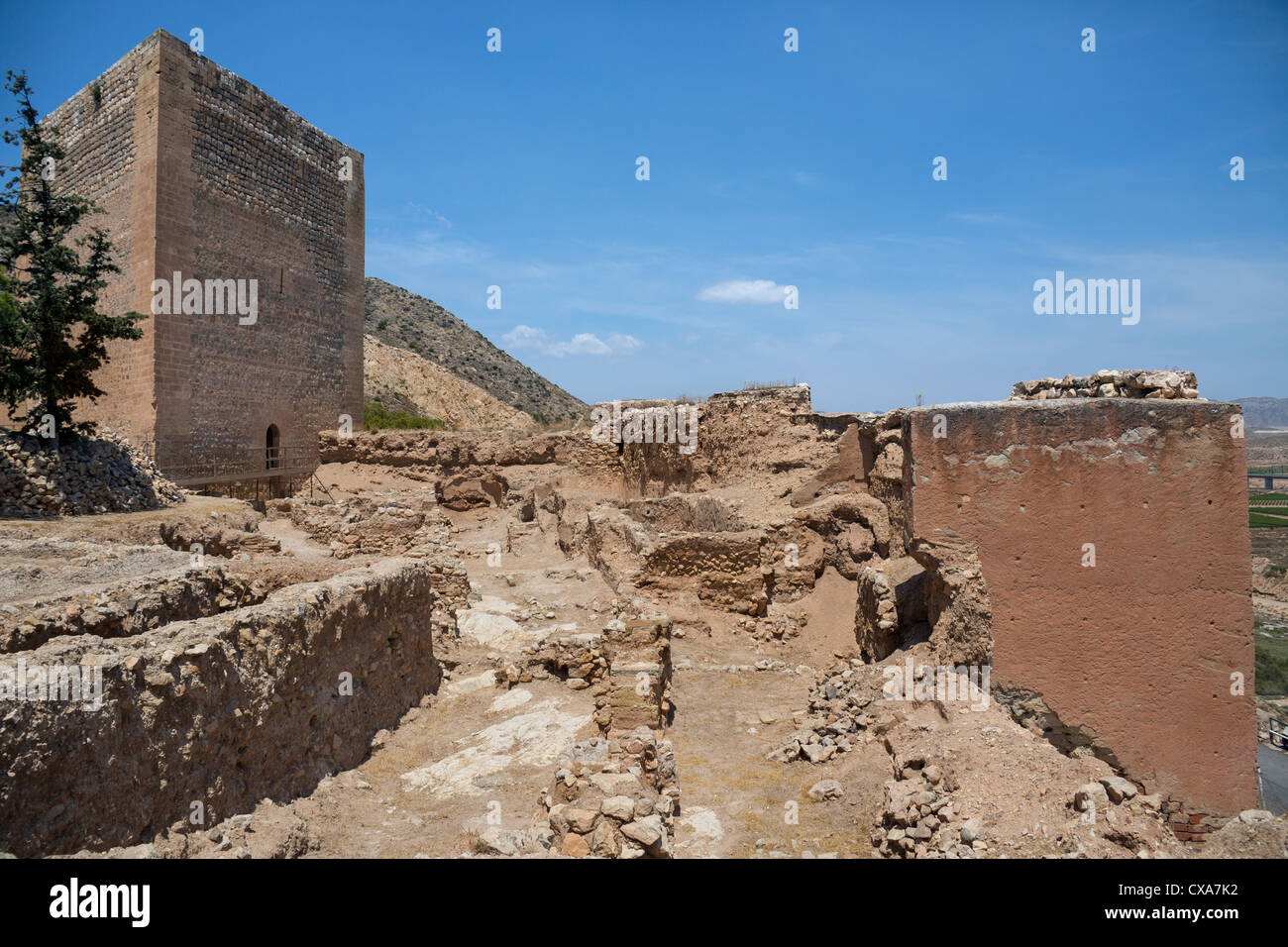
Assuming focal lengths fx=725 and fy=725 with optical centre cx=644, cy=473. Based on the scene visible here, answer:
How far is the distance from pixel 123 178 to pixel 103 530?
32.9 feet

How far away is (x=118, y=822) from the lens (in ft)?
10.2

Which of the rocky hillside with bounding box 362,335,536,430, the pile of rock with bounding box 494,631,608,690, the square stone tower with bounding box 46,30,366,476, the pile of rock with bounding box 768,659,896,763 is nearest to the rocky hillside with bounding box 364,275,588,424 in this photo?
the rocky hillside with bounding box 362,335,536,430

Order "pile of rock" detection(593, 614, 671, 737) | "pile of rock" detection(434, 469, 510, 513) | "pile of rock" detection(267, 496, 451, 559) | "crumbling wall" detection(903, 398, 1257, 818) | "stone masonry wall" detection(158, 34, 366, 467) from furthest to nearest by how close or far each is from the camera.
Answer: "pile of rock" detection(434, 469, 510, 513) → "stone masonry wall" detection(158, 34, 366, 467) → "pile of rock" detection(267, 496, 451, 559) → "pile of rock" detection(593, 614, 671, 737) → "crumbling wall" detection(903, 398, 1257, 818)

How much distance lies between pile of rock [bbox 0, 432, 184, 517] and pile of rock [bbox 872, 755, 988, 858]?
12178 mm

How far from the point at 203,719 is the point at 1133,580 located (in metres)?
5.72

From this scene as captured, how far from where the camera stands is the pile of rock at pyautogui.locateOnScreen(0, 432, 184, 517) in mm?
10758

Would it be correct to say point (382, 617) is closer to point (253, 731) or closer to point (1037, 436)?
point (253, 731)

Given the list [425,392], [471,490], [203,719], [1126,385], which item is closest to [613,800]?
[203,719]

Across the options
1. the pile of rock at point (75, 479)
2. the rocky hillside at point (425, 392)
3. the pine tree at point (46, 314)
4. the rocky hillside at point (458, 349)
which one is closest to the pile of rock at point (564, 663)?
the pile of rock at point (75, 479)

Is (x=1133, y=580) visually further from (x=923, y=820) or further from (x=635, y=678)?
(x=635, y=678)

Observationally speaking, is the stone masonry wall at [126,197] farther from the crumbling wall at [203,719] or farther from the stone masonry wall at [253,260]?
the crumbling wall at [203,719]

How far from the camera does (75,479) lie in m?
11.6

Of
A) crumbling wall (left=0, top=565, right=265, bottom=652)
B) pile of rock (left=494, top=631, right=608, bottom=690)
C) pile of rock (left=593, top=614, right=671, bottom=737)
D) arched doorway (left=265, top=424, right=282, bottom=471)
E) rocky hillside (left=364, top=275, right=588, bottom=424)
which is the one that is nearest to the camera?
crumbling wall (left=0, top=565, right=265, bottom=652)

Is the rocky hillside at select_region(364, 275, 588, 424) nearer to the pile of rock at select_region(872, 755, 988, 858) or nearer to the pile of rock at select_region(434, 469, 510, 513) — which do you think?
the pile of rock at select_region(434, 469, 510, 513)
